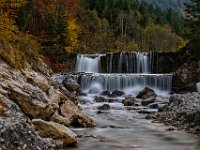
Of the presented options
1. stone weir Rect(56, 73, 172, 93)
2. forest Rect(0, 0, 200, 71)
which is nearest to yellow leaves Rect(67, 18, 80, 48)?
forest Rect(0, 0, 200, 71)

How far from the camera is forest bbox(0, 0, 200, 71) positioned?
24678mm

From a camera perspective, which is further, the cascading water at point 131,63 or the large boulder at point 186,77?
the cascading water at point 131,63

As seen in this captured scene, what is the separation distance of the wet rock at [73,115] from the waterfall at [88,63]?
35.8m

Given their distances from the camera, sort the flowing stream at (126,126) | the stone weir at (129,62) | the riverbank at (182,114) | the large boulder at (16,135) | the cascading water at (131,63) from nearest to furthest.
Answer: the large boulder at (16,135)
the flowing stream at (126,126)
the riverbank at (182,114)
the stone weir at (129,62)
the cascading water at (131,63)

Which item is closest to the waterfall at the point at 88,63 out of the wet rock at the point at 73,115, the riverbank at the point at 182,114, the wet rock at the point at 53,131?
the riverbank at the point at 182,114

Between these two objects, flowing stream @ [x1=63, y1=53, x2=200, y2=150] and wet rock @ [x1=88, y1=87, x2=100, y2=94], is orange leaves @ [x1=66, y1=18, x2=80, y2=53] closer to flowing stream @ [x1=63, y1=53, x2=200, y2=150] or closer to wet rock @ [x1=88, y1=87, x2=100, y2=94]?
flowing stream @ [x1=63, y1=53, x2=200, y2=150]

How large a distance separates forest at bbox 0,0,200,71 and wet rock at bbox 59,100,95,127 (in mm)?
3040

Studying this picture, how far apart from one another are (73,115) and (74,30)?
158 feet

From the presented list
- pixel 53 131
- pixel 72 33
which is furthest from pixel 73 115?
pixel 72 33

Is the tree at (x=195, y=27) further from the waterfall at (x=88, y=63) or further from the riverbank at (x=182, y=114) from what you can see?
the riverbank at (x=182, y=114)

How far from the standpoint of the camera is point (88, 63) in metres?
57.0

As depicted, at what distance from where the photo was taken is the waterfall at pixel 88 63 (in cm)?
5662

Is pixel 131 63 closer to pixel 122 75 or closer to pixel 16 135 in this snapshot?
pixel 122 75

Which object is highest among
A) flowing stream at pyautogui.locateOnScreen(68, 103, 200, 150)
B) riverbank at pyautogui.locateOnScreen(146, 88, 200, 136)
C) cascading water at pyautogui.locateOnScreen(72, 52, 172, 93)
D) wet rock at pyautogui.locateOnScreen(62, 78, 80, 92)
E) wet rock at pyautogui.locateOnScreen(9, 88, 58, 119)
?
cascading water at pyautogui.locateOnScreen(72, 52, 172, 93)
